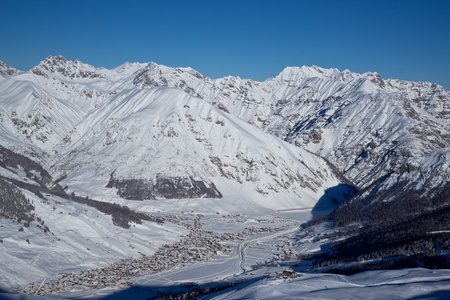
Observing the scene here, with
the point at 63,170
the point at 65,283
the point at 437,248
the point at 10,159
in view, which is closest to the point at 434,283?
the point at 437,248

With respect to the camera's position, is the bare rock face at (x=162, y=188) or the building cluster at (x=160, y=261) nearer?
the building cluster at (x=160, y=261)

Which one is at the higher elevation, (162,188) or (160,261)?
(162,188)

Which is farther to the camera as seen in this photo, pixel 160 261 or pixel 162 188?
pixel 162 188

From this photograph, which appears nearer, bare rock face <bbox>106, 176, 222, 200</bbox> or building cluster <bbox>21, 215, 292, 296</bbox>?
building cluster <bbox>21, 215, 292, 296</bbox>

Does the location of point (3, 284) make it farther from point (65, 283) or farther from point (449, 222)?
point (449, 222)

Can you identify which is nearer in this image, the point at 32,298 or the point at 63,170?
the point at 32,298

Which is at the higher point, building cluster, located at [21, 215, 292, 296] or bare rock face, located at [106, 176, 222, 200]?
bare rock face, located at [106, 176, 222, 200]

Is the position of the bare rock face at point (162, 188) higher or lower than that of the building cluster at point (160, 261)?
higher

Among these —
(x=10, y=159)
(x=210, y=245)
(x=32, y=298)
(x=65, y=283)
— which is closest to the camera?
(x=32, y=298)
